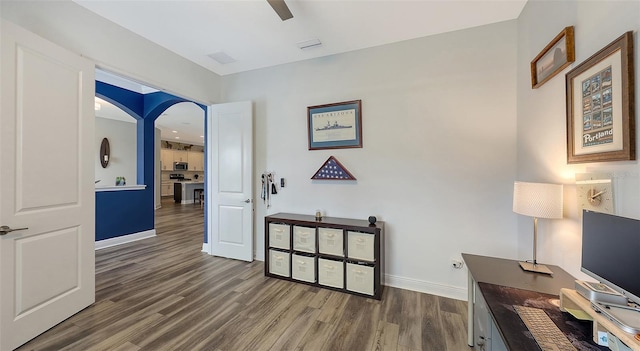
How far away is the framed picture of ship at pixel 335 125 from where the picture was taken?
2840 millimetres

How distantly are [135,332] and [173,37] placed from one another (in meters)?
2.90

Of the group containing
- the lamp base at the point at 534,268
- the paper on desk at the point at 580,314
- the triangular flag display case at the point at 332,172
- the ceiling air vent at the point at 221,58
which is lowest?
the lamp base at the point at 534,268

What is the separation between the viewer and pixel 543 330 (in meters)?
0.94

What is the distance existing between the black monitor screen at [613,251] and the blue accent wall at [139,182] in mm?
4299

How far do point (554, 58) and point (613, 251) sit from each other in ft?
4.51

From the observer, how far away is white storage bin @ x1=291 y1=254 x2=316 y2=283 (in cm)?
273

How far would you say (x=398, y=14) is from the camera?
224cm

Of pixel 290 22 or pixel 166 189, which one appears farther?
pixel 166 189

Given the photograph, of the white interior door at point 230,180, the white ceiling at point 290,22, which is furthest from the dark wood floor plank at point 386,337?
the white ceiling at point 290,22

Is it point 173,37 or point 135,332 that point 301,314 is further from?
point 173,37

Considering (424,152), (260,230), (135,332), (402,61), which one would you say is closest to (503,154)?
(424,152)

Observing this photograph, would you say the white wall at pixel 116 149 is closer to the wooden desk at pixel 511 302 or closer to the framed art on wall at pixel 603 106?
the wooden desk at pixel 511 302

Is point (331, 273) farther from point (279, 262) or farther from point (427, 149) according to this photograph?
point (427, 149)

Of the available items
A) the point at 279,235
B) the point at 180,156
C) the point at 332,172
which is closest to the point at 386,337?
the point at 279,235
